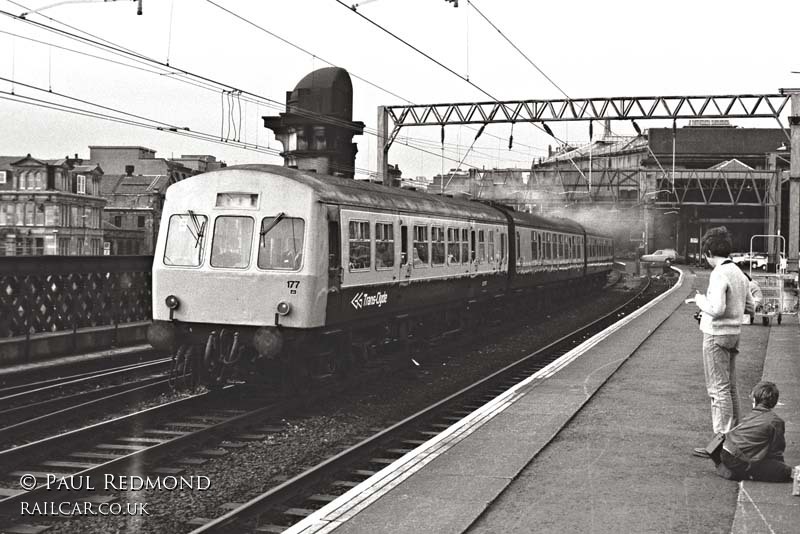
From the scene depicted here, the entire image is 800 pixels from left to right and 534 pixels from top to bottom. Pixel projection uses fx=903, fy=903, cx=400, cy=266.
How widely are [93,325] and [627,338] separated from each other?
1023cm

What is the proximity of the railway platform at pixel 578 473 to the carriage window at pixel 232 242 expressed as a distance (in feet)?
12.3

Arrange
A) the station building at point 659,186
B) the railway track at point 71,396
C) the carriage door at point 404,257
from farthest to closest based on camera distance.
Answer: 1. the station building at point 659,186
2. the carriage door at point 404,257
3. the railway track at point 71,396

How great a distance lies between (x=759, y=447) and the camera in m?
6.66

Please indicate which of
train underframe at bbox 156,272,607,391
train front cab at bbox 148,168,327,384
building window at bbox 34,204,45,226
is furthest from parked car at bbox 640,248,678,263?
train front cab at bbox 148,168,327,384

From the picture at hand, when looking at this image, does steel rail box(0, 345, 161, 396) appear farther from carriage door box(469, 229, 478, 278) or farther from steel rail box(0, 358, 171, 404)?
carriage door box(469, 229, 478, 278)

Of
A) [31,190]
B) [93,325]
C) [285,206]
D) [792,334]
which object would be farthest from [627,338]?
[31,190]

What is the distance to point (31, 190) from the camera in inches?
2606

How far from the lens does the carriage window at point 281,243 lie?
1130 centimetres

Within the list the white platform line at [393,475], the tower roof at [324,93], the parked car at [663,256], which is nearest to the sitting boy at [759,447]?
the white platform line at [393,475]

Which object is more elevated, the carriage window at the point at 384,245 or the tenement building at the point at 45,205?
the tenement building at the point at 45,205

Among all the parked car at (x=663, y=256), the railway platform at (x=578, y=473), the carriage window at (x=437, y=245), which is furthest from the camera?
the parked car at (x=663, y=256)

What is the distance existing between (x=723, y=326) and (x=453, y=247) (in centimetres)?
1046

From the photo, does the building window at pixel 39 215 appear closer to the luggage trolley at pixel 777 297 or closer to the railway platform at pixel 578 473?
the luggage trolley at pixel 777 297

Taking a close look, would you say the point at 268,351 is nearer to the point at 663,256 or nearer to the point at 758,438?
the point at 758,438
